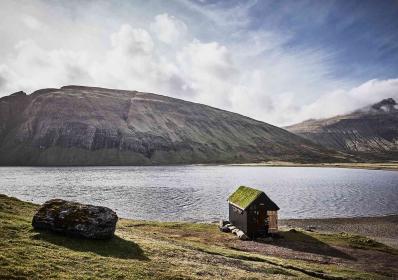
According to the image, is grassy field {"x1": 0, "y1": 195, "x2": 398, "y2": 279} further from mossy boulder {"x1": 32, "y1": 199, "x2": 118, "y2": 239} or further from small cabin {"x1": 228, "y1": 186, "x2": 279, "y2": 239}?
small cabin {"x1": 228, "y1": 186, "x2": 279, "y2": 239}

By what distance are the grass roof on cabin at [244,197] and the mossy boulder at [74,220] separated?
29.9m

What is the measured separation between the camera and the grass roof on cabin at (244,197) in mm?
55891

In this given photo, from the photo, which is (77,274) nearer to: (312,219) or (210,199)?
(312,219)

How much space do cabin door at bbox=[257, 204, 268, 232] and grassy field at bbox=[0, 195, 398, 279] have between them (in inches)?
212

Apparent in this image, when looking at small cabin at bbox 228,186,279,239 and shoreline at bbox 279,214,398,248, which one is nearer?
small cabin at bbox 228,186,279,239

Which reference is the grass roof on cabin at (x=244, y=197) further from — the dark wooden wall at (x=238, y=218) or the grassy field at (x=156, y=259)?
the grassy field at (x=156, y=259)

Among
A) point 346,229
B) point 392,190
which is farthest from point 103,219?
point 392,190

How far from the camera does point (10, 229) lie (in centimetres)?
2795

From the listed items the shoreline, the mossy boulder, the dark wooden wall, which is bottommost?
the shoreline

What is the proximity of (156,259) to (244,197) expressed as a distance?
32.9 meters

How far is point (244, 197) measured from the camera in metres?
59.1

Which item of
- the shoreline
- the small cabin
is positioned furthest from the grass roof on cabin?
the shoreline

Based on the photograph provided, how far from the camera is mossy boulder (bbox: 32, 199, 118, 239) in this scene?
2896 cm

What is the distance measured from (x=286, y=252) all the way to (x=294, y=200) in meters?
59.8
